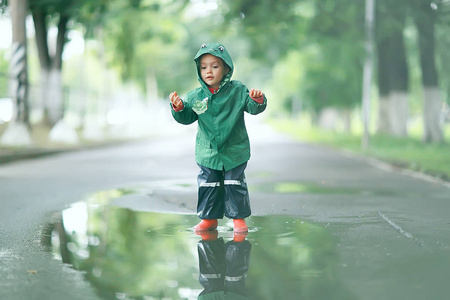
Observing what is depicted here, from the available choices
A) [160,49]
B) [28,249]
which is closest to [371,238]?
[28,249]

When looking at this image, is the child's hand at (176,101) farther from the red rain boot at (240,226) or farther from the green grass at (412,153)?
the green grass at (412,153)

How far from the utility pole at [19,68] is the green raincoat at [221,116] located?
16.1m

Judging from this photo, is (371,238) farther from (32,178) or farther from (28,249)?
(32,178)

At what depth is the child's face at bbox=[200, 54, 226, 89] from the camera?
6801 mm

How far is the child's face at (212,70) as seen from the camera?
6.80 metres

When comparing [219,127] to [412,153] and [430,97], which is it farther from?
[430,97]

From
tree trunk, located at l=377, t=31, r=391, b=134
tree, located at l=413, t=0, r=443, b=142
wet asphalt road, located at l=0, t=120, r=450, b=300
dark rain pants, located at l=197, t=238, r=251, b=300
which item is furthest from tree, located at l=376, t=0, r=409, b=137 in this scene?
dark rain pants, located at l=197, t=238, r=251, b=300

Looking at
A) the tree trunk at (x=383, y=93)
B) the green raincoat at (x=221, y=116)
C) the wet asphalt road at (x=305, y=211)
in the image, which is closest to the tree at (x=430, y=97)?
the tree trunk at (x=383, y=93)

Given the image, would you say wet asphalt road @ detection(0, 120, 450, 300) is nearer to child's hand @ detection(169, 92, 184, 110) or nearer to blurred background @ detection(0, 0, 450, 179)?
child's hand @ detection(169, 92, 184, 110)

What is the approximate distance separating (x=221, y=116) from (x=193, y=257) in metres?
1.61

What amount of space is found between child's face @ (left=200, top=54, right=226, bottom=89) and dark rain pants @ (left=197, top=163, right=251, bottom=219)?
81cm

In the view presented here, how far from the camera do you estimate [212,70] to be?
268 inches

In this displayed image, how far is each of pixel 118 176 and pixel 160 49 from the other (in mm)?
34663

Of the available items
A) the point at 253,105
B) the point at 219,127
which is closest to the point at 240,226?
the point at 219,127
